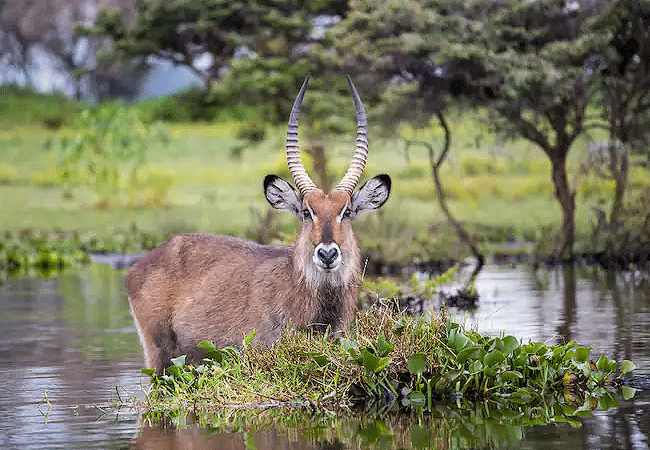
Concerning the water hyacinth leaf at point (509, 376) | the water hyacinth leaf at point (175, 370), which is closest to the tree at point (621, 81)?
the water hyacinth leaf at point (509, 376)

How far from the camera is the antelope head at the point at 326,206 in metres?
9.88

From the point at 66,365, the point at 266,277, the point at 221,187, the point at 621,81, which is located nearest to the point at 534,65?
A: the point at 621,81

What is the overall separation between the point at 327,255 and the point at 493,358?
1.50m

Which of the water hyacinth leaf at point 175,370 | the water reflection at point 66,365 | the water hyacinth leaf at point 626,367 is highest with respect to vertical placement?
the water hyacinth leaf at point 175,370

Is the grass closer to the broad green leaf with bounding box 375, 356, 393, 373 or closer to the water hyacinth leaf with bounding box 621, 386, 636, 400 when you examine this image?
the water hyacinth leaf with bounding box 621, 386, 636, 400

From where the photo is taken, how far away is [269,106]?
3225 cm

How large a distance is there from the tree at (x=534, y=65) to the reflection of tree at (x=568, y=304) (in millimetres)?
1612

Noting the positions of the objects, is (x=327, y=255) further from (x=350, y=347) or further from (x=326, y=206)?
(x=350, y=347)

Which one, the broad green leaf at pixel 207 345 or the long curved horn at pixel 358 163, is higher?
the long curved horn at pixel 358 163

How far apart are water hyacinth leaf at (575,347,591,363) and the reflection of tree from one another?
161 cm

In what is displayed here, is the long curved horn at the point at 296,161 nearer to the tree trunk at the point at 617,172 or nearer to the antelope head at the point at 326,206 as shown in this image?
the antelope head at the point at 326,206

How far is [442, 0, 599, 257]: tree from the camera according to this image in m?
22.4

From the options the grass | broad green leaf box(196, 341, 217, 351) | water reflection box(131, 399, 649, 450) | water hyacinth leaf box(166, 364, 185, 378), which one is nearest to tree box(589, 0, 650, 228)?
the grass

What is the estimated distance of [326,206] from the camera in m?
10.0
